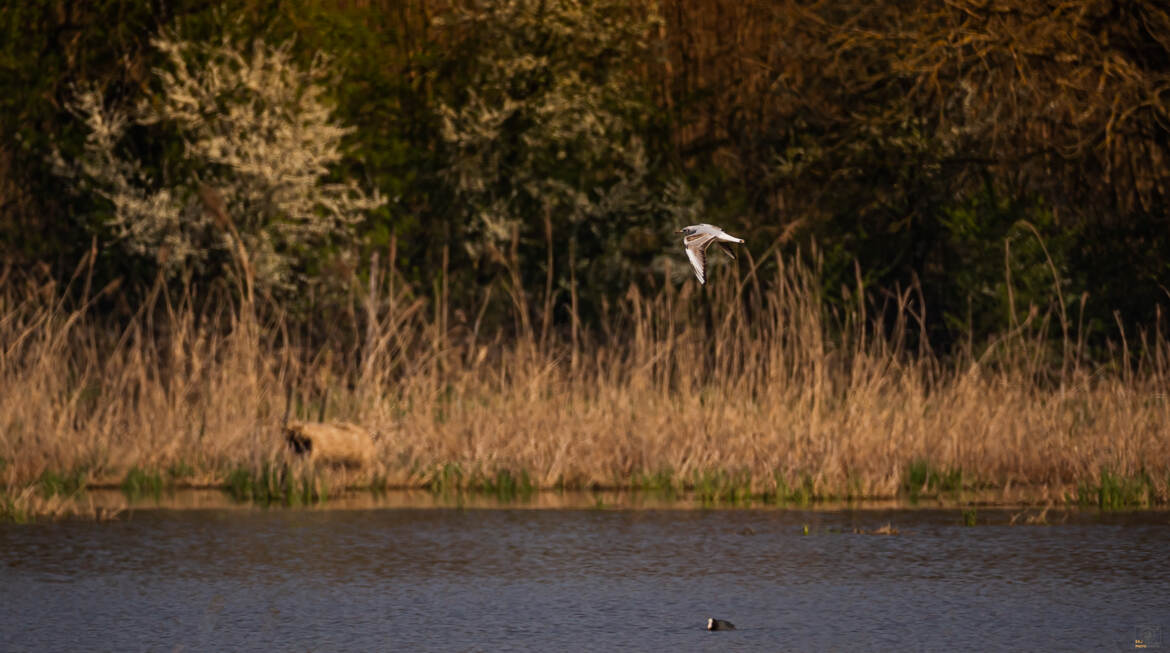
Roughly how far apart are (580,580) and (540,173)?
12.8 metres

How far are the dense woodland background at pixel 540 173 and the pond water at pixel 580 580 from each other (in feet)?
26.7

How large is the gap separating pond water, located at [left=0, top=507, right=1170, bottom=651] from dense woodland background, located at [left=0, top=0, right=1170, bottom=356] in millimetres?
8141

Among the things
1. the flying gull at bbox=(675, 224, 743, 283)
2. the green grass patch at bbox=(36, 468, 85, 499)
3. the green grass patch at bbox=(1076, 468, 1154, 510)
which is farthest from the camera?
the green grass patch at bbox=(36, 468, 85, 499)

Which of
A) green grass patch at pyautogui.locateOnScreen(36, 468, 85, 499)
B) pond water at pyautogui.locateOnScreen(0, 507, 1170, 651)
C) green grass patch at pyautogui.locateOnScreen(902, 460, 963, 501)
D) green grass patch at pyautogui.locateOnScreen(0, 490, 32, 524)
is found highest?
green grass patch at pyautogui.locateOnScreen(902, 460, 963, 501)

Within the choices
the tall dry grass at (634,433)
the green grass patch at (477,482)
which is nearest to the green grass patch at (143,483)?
the tall dry grass at (634,433)

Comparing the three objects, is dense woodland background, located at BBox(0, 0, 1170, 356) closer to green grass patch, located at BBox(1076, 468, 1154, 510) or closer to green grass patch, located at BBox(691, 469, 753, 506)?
green grass patch, located at BBox(691, 469, 753, 506)

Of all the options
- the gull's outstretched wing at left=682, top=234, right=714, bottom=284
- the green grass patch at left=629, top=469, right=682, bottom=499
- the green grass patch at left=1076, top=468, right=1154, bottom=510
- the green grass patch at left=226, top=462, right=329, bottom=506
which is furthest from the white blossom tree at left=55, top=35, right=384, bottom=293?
the gull's outstretched wing at left=682, top=234, right=714, bottom=284

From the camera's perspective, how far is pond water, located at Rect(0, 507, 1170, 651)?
6.81 m

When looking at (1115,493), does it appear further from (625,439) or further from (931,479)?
(625,439)

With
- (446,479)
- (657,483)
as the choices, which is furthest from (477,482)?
(657,483)

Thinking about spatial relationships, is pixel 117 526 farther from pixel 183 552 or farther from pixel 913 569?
pixel 913 569

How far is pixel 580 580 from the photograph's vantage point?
8.02 metres

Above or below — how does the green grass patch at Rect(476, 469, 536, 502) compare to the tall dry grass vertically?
below

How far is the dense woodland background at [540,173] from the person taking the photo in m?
17.9
